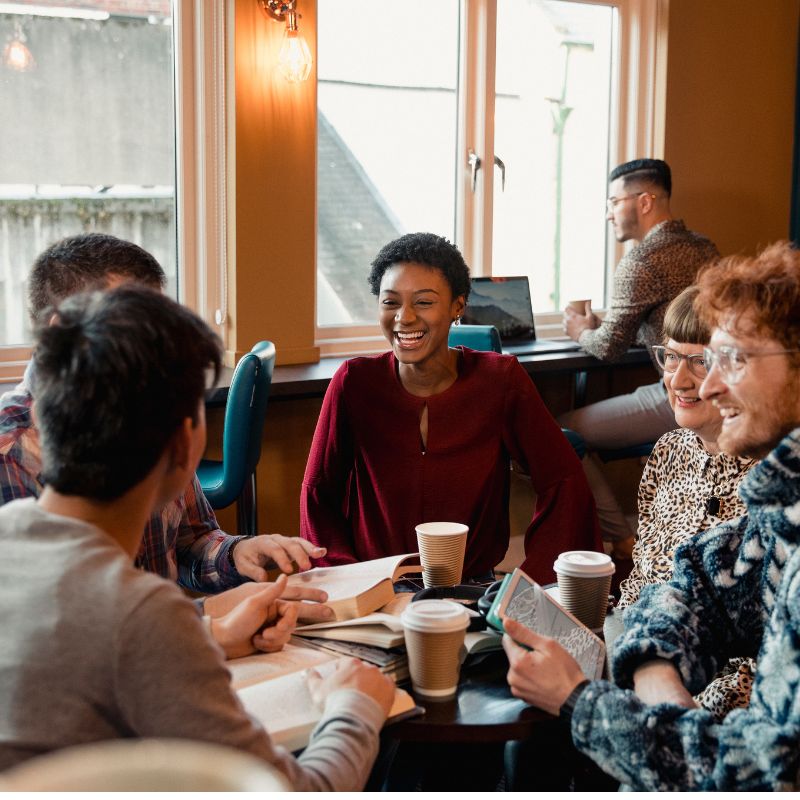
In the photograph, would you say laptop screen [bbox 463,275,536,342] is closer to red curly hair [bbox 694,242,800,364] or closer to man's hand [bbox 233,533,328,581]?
man's hand [bbox 233,533,328,581]

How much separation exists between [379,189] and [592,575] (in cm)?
282

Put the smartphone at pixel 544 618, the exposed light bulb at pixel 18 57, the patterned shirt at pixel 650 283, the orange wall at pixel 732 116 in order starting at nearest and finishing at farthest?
1. the smartphone at pixel 544 618
2. the exposed light bulb at pixel 18 57
3. the patterned shirt at pixel 650 283
4. the orange wall at pixel 732 116

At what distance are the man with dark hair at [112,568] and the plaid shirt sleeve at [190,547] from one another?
2.25 feet

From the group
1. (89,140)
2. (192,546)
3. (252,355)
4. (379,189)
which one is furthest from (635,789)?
(379,189)

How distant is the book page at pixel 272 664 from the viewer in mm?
1406

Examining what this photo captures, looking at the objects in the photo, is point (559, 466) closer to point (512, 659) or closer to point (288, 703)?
point (512, 659)

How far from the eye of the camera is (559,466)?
7.81 ft

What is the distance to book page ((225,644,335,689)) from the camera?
1406 millimetres

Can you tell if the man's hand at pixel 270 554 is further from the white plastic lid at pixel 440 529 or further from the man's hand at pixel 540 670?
the man's hand at pixel 540 670

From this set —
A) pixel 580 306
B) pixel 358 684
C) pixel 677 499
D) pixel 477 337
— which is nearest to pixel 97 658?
pixel 358 684

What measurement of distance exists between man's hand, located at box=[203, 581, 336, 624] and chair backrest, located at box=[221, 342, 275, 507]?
136 cm

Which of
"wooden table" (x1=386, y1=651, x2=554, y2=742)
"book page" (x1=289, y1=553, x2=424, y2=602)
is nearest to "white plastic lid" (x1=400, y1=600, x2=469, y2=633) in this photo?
"wooden table" (x1=386, y1=651, x2=554, y2=742)

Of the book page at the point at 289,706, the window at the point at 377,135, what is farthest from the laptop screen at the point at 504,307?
the book page at the point at 289,706

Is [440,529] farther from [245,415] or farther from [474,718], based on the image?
[245,415]
